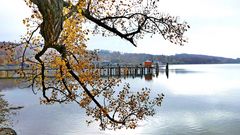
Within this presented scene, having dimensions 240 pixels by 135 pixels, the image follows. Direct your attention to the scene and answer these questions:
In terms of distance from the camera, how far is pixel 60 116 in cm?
3084

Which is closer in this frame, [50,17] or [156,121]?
[50,17]

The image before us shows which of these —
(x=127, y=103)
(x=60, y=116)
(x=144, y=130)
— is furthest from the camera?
(x=60, y=116)

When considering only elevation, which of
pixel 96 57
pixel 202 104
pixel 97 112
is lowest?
pixel 202 104

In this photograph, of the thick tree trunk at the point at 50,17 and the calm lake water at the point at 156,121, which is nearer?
the thick tree trunk at the point at 50,17

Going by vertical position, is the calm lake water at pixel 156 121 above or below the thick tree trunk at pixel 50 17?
below

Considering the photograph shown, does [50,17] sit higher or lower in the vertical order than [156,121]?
higher

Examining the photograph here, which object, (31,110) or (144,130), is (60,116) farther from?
(144,130)

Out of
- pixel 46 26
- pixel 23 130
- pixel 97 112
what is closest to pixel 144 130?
pixel 23 130

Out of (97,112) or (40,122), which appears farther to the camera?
(40,122)

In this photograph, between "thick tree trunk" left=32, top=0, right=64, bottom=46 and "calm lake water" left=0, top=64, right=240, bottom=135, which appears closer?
"thick tree trunk" left=32, top=0, right=64, bottom=46

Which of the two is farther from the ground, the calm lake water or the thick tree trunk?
the thick tree trunk

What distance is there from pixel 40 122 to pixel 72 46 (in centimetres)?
2055

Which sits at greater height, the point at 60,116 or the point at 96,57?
the point at 96,57

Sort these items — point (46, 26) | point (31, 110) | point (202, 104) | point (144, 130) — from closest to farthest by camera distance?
1. point (46, 26)
2. point (144, 130)
3. point (31, 110)
4. point (202, 104)
